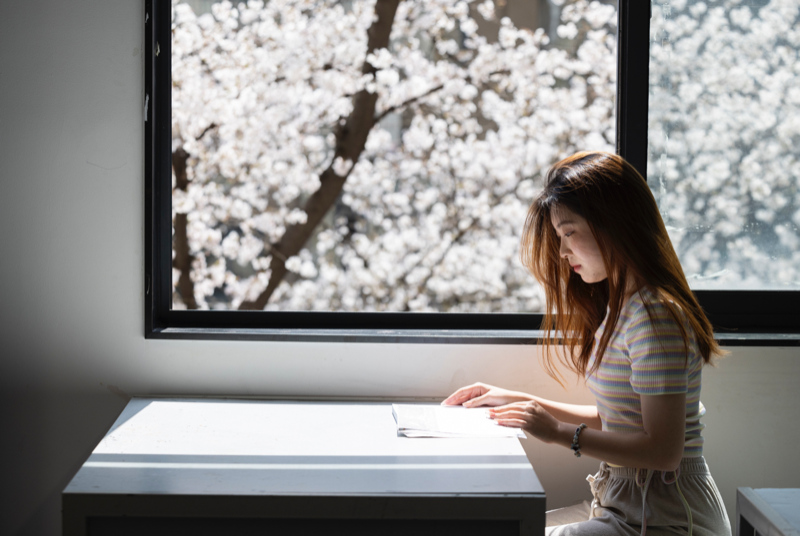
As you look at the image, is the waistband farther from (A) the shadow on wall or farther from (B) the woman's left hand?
(A) the shadow on wall

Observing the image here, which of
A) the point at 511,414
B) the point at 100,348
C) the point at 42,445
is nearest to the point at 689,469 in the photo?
the point at 511,414

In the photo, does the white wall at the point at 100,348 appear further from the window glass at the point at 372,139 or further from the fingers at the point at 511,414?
the window glass at the point at 372,139

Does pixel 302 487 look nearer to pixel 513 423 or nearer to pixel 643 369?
pixel 513 423

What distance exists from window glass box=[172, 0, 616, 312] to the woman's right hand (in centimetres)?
242

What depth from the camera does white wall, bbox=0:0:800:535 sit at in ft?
4.29

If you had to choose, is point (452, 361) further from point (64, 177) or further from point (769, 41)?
point (769, 41)

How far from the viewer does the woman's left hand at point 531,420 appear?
100cm

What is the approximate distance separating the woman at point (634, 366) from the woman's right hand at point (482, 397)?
0.11 meters

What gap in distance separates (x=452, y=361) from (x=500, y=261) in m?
2.46

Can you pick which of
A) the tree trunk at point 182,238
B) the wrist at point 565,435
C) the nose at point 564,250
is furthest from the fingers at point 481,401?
the tree trunk at point 182,238

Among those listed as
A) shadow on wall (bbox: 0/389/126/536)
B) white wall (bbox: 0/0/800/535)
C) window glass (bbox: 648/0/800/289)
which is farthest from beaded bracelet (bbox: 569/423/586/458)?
shadow on wall (bbox: 0/389/126/536)

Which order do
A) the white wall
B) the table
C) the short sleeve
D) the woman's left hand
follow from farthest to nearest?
1. the white wall
2. the woman's left hand
3. the short sleeve
4. the table

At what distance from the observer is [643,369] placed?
89cm

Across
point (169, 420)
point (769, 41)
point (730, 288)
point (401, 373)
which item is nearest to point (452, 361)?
point (401, 373)
